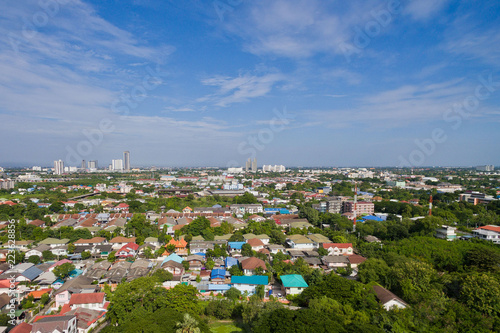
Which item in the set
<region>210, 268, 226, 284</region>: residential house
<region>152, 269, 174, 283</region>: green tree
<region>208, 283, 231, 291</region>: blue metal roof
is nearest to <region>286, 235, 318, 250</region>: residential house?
<region>210, 268, 226, 284</region>: residential house

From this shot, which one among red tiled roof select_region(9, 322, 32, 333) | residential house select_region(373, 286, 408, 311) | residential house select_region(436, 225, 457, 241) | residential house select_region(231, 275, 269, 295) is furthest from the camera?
residential house select_region(436, 225, 457, 241)

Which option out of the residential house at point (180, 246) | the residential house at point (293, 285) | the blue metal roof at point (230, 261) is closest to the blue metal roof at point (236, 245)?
the blue metal roof at point (230, 261)

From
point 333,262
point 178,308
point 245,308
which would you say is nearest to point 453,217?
point 333,262

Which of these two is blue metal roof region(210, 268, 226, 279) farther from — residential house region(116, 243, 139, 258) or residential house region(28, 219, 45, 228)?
residential house region(28, 219, 45, 228)

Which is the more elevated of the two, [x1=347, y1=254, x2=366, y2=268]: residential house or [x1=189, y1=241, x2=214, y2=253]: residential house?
[x1=189, y1=241, x2=214, y2=253]: residential house

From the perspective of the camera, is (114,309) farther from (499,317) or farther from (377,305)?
(499,317)
